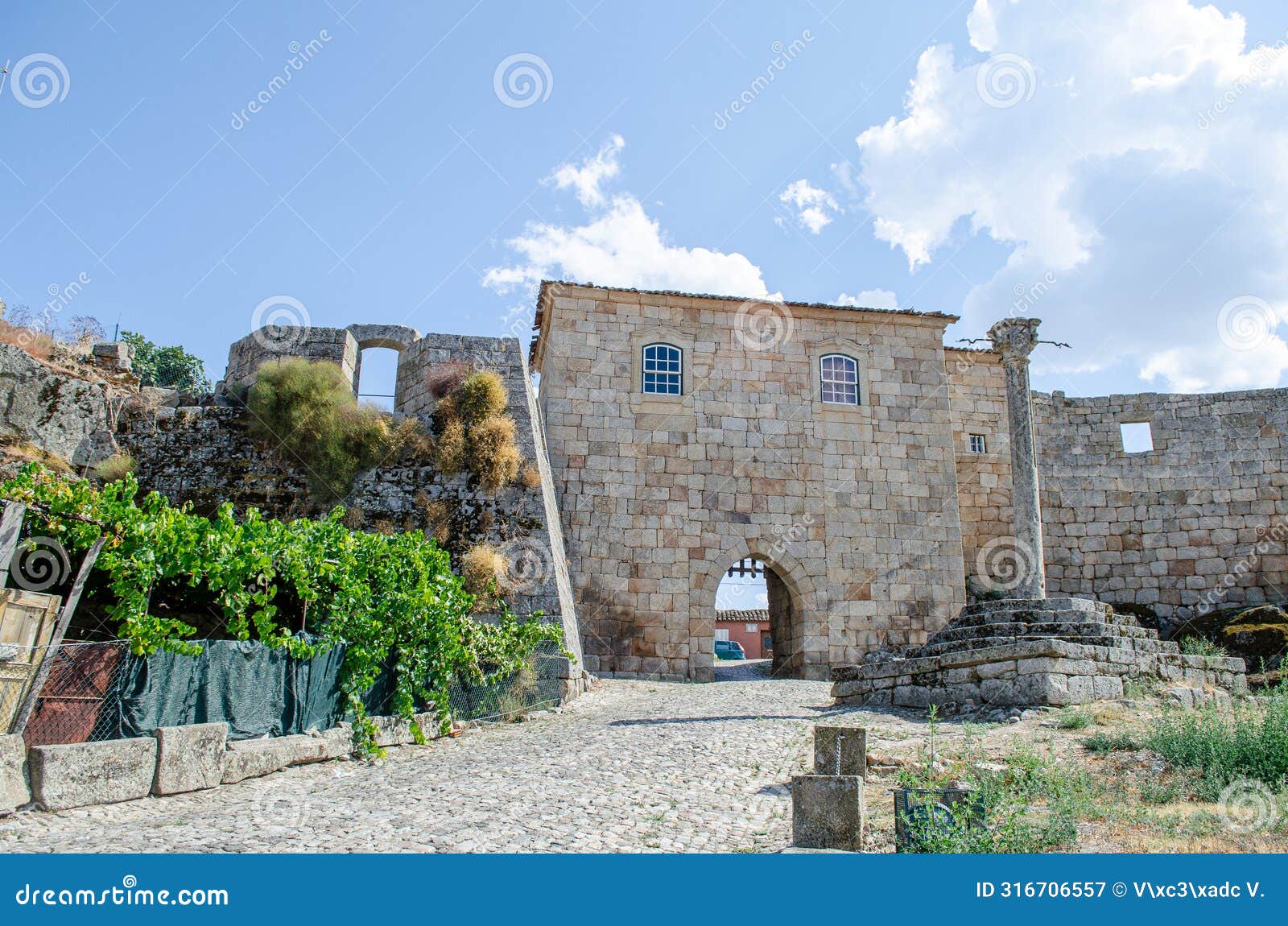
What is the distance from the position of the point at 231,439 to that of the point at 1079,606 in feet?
41.7

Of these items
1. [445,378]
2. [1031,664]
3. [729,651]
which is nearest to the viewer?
[1031,664]

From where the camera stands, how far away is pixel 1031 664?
1049cm

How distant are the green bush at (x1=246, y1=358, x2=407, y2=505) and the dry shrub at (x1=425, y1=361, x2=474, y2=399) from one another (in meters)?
1.14

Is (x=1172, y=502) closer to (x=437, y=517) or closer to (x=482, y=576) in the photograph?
(x=482, y=576)

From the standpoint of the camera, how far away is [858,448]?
18.1 meters

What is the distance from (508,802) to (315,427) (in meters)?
9.21

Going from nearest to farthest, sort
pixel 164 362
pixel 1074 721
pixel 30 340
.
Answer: pixel 1074 721 < pixel 30 340 < pixel 164 362

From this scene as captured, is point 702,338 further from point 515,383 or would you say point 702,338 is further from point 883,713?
point 883,713

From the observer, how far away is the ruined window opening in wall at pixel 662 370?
17812 mm

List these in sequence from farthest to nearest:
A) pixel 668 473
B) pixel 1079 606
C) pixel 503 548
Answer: pixel 668 473 < pixel 503 548 < pixel 1079 606

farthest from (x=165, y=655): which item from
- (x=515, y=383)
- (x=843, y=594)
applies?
(x=843, y=594)

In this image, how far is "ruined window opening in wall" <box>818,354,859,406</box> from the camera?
18469mm

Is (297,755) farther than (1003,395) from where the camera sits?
No

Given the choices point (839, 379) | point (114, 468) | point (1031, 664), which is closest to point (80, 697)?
point (114, 468)
